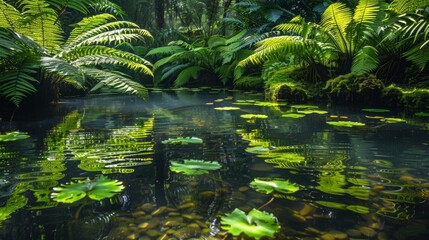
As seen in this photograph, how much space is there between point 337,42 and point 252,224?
12.7 ft

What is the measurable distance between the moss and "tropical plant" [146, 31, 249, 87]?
2.97 metres

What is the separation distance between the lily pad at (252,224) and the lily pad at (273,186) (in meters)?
0.22

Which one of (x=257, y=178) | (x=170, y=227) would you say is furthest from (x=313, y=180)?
(x=170, y=227)

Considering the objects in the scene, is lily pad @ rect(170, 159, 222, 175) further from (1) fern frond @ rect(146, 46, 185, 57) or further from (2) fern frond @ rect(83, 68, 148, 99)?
(1) fern frond @ rect(146, 46, 185, 57)

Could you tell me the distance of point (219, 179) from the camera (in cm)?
138

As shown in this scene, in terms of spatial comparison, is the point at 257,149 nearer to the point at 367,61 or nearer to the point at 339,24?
the point at 367,61

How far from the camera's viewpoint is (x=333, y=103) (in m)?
4.09

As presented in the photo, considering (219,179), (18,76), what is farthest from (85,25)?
(219,179)

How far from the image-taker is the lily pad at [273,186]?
1.21 m

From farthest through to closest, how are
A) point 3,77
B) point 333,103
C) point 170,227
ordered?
1. point 333,103
2. point 3,77
3. point 170,227

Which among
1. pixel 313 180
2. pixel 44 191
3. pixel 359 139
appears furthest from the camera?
pixel 359 139

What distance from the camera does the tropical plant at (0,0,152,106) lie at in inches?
107

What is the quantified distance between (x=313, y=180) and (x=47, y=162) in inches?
49.2

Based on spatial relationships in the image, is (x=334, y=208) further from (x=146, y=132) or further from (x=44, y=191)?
(x=146, y=132)
